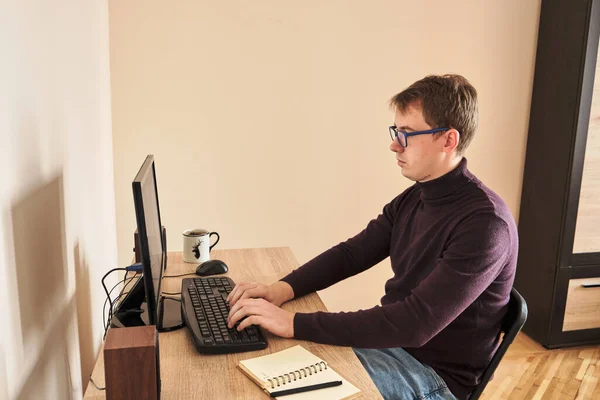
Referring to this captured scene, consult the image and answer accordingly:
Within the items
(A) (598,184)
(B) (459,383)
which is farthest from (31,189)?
(A) (598,184)

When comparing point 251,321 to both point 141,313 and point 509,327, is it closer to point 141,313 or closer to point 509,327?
point 141,313

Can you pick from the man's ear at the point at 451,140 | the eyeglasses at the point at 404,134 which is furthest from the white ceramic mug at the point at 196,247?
the man's ear at the point at 451,140

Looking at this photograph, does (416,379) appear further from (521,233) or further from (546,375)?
(521,233)

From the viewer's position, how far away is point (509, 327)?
4.46 ft

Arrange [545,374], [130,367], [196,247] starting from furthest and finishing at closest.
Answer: [545,374] < [196,247] < [130,367]

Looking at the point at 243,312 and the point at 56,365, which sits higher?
the point at 243,312

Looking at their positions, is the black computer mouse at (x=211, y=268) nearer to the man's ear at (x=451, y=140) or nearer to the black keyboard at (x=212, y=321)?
the black keyboard at (x=212, y=321)

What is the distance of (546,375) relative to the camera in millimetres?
2535

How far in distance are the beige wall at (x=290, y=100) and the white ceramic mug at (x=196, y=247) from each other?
2.56 feet

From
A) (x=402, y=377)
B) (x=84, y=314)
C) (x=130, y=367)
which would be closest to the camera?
(x=130, y=367)

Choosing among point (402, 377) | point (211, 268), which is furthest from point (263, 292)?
point (402, 377)

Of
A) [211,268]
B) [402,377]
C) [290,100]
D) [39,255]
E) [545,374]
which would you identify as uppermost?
[290,100]

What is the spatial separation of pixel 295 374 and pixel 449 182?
2.22 ft

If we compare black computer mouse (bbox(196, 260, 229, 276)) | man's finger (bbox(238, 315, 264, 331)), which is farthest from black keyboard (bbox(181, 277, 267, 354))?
black computer mouse (bbox(196, 260, 229, 276))
